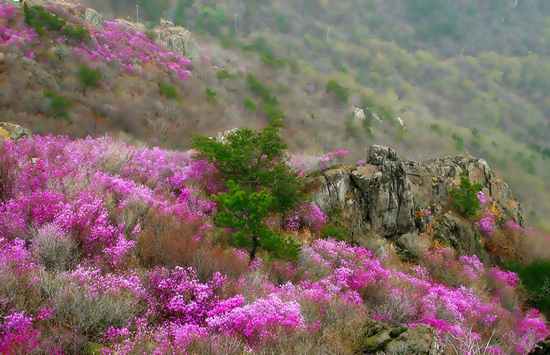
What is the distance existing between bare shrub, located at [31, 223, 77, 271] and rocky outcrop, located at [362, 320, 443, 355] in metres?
4.19

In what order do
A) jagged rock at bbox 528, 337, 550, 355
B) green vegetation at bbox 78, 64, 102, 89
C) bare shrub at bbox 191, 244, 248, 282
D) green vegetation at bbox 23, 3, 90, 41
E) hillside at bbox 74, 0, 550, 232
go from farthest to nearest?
1. hillside at bbox 74, 0, 550, 232
2. green vegetation at bbox 23, 3, 90, 41
3. green vegetation at bbox 78, 64, 102, 89
4. bare shrub at bbox 191, 244, 248, 282
5. jagged rock at bbox 528, 337, 550, 355

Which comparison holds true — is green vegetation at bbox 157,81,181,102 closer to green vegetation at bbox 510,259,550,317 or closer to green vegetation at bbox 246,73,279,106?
green vegetation at bbox 246,73,279,106

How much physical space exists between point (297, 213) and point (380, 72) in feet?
290

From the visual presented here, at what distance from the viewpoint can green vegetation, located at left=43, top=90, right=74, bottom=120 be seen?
18.2m

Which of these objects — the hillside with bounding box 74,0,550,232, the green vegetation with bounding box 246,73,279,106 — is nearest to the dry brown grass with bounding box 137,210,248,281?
the hillside with bounding box 74,0,550,232

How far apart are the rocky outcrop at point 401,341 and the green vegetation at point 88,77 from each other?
24843 millimetres

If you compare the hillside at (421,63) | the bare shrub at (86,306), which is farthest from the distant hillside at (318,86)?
the bare shrub at (86,306)

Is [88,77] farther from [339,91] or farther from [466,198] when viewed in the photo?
[339,91]

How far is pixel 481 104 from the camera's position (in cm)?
8712

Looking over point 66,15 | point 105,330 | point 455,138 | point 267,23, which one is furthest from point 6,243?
point 267,23

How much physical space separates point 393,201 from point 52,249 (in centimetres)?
1090

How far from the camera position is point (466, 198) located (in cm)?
1395

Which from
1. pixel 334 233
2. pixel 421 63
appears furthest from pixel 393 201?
pixel 421 63

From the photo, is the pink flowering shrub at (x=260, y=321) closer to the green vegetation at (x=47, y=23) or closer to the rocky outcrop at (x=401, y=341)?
the rocky outcrop at (x=401, y=341)
